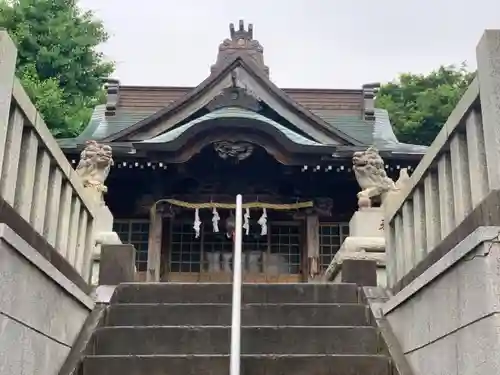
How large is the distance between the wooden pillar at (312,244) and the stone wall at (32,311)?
725 centimetres

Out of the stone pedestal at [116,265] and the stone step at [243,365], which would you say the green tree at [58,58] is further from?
the stone step at [243,365]

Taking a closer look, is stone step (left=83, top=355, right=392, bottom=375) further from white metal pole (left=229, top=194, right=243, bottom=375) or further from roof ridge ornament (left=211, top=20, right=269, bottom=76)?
roof ridge ornament (left=211, top=20, right=269, bottom=76)

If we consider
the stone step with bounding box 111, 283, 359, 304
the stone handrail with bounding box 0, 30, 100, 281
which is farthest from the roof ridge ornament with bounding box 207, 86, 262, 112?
the stone step with bounding box 111, 283, 359, 304

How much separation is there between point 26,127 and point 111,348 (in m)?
1.85

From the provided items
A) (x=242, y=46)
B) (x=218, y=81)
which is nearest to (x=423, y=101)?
(x=242, y=46)

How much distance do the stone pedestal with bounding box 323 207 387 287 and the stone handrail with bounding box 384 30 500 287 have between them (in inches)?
46.9

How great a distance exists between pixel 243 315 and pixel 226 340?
43cm

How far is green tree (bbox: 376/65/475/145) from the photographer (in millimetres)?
22250

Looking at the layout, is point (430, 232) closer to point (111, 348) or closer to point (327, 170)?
point (111, 348)

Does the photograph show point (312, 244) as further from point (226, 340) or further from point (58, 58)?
point (58, 58)

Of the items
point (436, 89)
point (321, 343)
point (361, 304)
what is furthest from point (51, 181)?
point (436, 89)

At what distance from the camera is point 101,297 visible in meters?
5.60

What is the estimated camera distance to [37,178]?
4.32m

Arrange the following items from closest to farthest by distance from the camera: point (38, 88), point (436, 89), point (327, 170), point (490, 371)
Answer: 1. point (490, 371)
2. point (327, 170)
3. point (38, 88)
4. point (436, 89)
